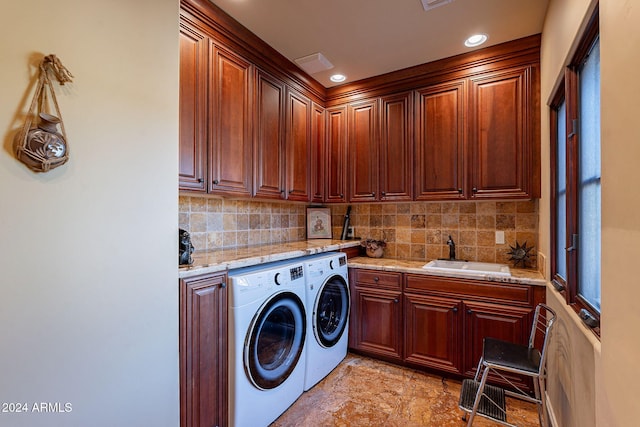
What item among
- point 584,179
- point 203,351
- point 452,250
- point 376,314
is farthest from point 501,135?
point 203,351

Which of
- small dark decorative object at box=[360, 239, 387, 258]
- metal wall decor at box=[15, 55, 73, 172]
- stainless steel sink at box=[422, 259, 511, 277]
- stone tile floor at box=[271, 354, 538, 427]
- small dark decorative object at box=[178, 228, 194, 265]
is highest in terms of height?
metal wall decor at box=[15, 55, 73, 172]

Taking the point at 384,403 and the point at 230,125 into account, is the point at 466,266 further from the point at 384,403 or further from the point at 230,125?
the point at 230,125

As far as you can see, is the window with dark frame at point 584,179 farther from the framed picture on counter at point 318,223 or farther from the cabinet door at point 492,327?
the framed picture on counter at point 318,223

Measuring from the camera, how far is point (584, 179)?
4.33 ft

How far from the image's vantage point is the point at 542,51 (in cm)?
214

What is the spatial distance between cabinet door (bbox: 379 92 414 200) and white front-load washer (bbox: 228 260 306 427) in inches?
48.9

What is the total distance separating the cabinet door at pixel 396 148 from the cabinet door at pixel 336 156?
1.29 feet

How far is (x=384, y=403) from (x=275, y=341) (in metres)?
0.88

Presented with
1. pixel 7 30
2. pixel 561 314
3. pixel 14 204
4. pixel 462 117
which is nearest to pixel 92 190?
pixel 14 204

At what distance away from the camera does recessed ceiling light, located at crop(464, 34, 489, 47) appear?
223 centimetres

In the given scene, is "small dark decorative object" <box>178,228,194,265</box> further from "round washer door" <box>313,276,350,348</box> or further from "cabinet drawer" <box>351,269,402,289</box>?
"cabinet drawer" <box>351,269,402,289</box>

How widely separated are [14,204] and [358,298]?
7.60ft

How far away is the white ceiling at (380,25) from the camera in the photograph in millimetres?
1898

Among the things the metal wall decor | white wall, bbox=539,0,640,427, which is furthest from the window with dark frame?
the metal wall decor
